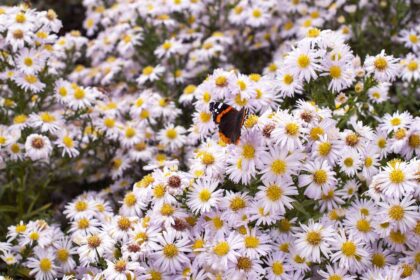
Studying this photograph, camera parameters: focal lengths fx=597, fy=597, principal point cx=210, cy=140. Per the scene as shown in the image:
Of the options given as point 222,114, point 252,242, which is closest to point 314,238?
point 252,242

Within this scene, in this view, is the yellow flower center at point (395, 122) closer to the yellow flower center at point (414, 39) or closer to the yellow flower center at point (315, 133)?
the yellow flower center at point (315, 133)

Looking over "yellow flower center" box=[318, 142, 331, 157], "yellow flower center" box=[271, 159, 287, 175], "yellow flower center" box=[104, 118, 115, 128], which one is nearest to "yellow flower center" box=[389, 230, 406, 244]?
"yellow flower center" box=[318, 142, 331, 157]

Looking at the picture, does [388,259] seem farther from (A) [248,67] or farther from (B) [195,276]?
(A) [248,67]

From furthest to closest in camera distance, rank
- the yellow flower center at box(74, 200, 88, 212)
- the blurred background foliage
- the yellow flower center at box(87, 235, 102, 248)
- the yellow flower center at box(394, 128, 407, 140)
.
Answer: the blurred background foliage
the yellow flower center at box(74, 200, 88, 212)
the yellow flower center at box(87, 235, 102, 248)
the yellow flower center at box(394, 128, 407, 140)

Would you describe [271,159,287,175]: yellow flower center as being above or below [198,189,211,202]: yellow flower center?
above

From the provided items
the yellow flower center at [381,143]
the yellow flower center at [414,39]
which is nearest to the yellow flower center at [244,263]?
the yellow flower center at [381,143]

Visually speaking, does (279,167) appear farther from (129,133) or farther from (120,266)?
→ (129,133)

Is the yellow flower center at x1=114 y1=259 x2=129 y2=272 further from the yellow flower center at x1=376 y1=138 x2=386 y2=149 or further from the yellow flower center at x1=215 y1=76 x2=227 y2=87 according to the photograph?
the yellow flower center at x1=376 y1=138 x2=386 y2=149

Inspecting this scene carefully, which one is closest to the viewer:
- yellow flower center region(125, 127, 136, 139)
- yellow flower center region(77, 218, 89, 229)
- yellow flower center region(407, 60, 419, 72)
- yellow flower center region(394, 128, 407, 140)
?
yellow flower center region(394, 128, 407, 140)
